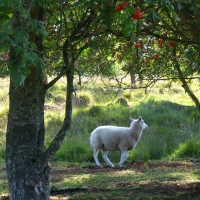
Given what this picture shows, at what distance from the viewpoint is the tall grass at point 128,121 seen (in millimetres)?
13375

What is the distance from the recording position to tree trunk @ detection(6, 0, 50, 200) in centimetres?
567

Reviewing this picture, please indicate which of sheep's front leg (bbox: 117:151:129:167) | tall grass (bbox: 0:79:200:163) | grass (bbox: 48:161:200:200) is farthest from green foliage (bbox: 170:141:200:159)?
grass (bbox: 48:161:200:200)

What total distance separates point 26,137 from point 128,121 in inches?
478

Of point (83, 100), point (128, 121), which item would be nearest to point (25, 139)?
point (128, 121)

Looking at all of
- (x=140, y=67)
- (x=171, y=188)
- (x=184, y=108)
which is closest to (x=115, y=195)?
(x=171, y=188)

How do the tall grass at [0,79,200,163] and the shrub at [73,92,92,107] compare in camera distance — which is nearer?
the tall grass at [0,79,200,163]

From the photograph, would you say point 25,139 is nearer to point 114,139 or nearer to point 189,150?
point 114,139

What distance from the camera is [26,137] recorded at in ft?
18.7

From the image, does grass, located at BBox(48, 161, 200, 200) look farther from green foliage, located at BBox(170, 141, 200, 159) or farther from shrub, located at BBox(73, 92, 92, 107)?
shrub, located at BBox(73, 92, 92, 107)

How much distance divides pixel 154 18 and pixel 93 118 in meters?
14.0

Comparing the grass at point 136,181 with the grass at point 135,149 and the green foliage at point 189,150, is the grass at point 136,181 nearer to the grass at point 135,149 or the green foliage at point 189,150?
the grass at point 135,149

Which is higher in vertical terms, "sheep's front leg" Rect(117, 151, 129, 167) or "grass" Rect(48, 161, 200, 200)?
"sheep's front leg" Rect(117, 151, 129, 167)

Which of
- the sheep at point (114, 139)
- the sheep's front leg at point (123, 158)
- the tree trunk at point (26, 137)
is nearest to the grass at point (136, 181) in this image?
the sheep's front leg at point (123, 158)

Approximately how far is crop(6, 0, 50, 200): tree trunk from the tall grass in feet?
11.9
